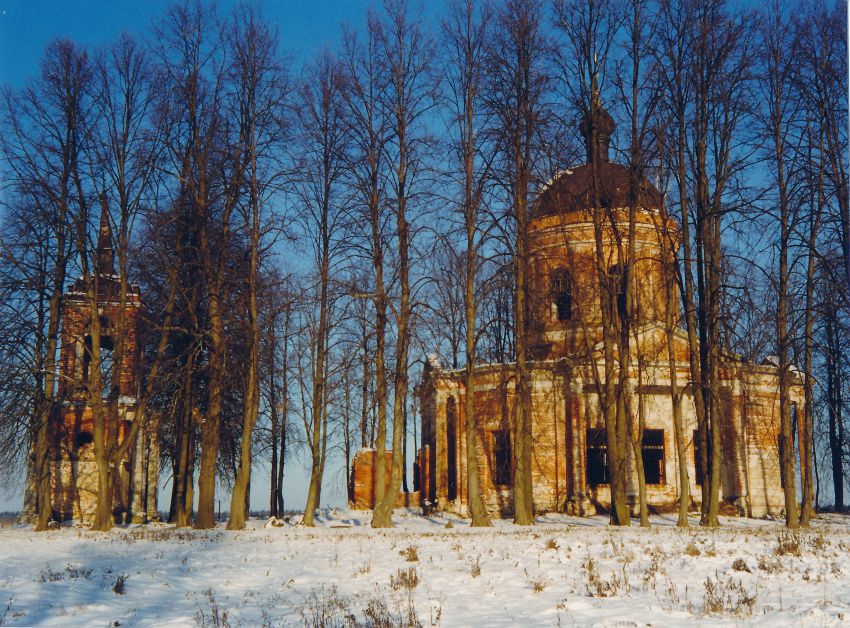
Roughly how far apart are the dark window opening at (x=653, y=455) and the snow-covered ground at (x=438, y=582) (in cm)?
1564

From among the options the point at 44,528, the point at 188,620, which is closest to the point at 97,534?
the point at 44,528

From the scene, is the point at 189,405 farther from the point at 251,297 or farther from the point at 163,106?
the point at 163,106

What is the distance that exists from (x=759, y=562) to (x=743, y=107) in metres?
12.8

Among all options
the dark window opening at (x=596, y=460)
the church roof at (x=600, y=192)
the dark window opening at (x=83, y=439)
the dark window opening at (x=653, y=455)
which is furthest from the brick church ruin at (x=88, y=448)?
the dark window opening at (x=653, y=455)

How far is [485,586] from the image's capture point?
36.1ft

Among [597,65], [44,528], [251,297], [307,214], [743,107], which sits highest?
[597,65]

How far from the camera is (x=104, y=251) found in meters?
22.5

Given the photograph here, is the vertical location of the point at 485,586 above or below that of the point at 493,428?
below

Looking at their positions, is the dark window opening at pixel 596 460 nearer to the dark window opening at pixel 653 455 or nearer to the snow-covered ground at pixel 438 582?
the dark window opening at pixel 653 455

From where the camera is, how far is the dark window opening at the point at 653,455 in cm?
3111

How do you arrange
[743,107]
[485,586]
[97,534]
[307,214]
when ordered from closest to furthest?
1. [485,586]
2. [97,534]
3. [743,107]
4. [307,214]

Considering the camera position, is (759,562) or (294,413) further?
(294,413)

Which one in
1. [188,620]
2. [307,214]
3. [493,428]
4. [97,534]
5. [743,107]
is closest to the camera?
[188,620]

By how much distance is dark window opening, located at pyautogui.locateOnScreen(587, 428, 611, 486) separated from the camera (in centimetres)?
3075
